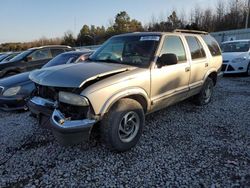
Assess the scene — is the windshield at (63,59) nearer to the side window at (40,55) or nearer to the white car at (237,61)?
the side window at (40,55)

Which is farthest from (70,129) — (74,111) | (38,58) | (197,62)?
(38,58)

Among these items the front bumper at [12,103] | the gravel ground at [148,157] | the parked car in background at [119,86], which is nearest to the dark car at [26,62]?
the front bumper at [12,103]

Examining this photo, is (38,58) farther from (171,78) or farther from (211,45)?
(171,78)

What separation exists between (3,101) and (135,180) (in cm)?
390

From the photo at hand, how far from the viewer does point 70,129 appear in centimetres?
294

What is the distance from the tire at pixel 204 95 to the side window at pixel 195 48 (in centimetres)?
77

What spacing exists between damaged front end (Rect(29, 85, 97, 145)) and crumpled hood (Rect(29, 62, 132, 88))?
11 cm

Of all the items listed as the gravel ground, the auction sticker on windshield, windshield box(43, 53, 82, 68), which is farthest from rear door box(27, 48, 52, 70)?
the auction sticker on windshield

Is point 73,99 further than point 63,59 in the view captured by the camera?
No

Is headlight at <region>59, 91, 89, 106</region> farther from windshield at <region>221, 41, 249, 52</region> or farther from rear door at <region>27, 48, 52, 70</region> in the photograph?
windshield at <region>221, 41, 249, 52</region>

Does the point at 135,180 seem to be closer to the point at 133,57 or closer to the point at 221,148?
the point at 221,148

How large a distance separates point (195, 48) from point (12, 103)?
4.26m

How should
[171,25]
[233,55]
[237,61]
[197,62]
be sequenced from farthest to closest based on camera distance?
1. [171,25]
2. [233,55]
3. [237,61]
4. [197,62]

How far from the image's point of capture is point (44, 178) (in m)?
2.93
